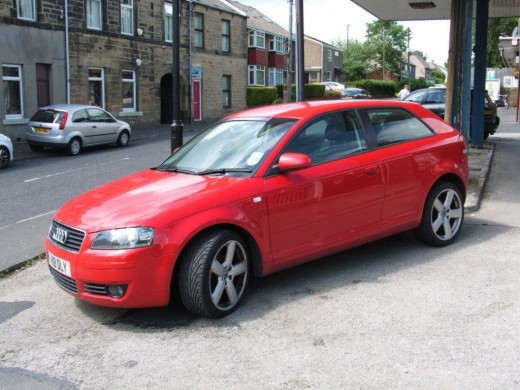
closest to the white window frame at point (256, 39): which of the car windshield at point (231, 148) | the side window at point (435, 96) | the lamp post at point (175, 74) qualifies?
the side window at point (435, 96)

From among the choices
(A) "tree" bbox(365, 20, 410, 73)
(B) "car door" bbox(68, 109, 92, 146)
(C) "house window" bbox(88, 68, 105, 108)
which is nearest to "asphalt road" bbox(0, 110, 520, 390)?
(B) "car door" bbox(68, 109, 92, 146)

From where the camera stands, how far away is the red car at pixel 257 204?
4512mm

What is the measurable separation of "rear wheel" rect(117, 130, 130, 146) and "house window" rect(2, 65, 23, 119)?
3.82 m

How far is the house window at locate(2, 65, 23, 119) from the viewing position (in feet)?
68.3

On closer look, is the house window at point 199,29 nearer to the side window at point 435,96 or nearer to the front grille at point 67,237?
the side window at point 435,96

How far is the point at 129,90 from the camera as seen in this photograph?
27.2 meters

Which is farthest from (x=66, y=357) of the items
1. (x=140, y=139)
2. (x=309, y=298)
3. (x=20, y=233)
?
(x=140, y=139)

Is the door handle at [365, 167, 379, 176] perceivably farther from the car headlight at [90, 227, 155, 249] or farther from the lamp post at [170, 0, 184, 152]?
the lamp post at [170, 0, 184, 152]

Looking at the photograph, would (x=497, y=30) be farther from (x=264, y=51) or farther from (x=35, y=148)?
(x=35, y=148)

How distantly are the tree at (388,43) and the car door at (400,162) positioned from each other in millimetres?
88618

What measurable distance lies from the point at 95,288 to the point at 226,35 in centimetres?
3186

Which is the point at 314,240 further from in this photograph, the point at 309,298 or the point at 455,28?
the point at 455,28

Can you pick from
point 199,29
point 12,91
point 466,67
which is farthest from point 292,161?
point 199,29

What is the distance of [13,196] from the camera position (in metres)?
11.3
